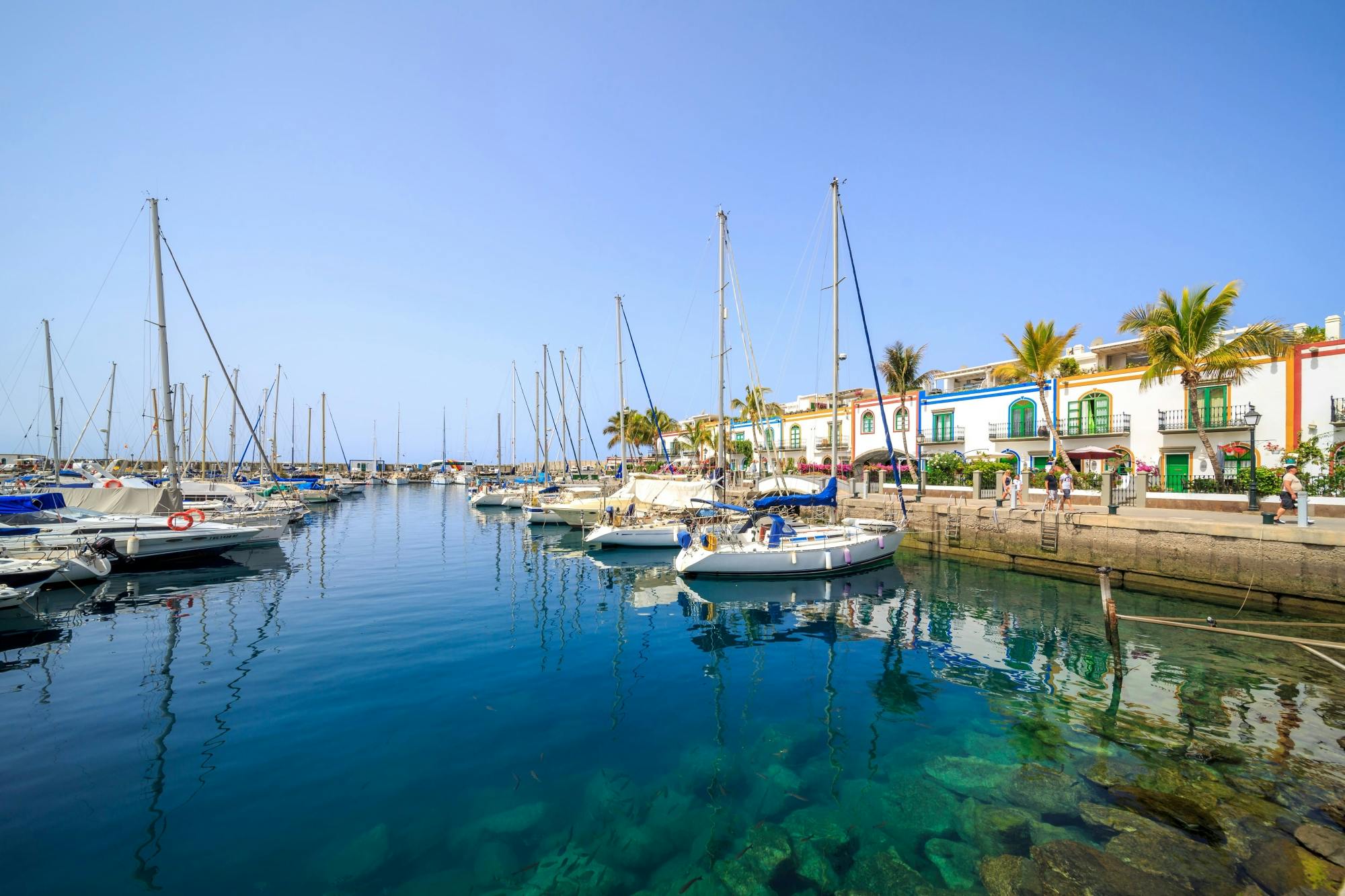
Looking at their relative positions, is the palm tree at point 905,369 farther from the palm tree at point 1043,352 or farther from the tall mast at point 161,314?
the tall mast at point 161,314

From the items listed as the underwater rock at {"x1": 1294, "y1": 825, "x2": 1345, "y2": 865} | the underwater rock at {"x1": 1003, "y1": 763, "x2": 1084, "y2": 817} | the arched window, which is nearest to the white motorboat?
the underwater rock at {"x1": 1003, "y1": 763, "x2": 1084, "y2": 817}

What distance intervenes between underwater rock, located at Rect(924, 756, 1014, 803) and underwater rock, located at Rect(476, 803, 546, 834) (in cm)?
526

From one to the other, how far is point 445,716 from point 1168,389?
36.4m

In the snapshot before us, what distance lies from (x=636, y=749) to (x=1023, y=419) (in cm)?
3575

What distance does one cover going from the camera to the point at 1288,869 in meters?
5.95

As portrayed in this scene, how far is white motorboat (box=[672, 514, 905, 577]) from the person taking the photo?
20.3m

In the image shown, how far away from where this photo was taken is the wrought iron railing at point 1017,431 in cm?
3500

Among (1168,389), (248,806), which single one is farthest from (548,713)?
(1168,389)

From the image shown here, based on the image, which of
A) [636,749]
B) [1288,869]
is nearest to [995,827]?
[1288,869]

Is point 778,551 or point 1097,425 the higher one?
point 1097,425

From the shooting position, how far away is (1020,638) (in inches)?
560

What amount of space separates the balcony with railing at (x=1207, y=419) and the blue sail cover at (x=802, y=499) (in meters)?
18.0

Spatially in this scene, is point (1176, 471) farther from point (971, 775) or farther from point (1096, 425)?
point (971, 775)

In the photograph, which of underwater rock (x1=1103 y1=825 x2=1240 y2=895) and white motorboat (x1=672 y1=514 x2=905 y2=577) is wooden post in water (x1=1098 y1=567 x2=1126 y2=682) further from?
white motorboat (x1=672 y1=514 x2=905 y2=577)
